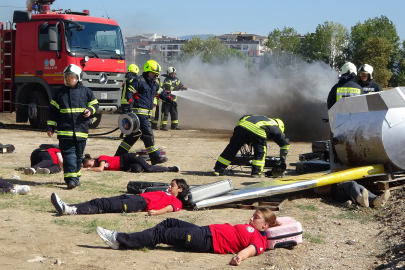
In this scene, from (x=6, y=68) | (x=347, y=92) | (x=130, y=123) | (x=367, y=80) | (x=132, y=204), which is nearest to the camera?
(x=132, y=204)

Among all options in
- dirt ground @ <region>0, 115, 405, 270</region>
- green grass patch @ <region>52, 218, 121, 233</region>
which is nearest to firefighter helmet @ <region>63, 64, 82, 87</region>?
dirt ground @ <region>0, 115, 405, 270</region>

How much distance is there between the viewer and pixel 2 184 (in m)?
6.93

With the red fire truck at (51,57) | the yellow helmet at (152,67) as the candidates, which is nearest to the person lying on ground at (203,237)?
the yellow helmet at (152,67)

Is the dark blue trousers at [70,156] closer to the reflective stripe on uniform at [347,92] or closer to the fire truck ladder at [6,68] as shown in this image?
the reflective stripe on uniform at [347,92]

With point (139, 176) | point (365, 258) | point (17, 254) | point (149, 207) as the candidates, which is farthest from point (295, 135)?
point (17, 254)

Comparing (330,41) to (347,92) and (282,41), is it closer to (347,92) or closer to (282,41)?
(282,41)

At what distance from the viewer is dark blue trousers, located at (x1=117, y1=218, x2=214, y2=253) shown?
457cm

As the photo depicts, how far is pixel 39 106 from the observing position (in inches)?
590

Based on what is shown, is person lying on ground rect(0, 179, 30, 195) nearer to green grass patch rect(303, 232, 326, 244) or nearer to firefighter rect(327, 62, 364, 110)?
green grass patch rect(303, 232, 326, 244)

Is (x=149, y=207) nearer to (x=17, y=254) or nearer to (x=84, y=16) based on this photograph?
(x=17, y=254)

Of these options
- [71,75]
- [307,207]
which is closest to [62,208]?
[71,75]

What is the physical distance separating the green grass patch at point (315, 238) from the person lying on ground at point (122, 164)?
4.24m

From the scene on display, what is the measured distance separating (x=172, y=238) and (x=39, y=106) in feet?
37.4

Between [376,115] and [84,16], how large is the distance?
9752mm
